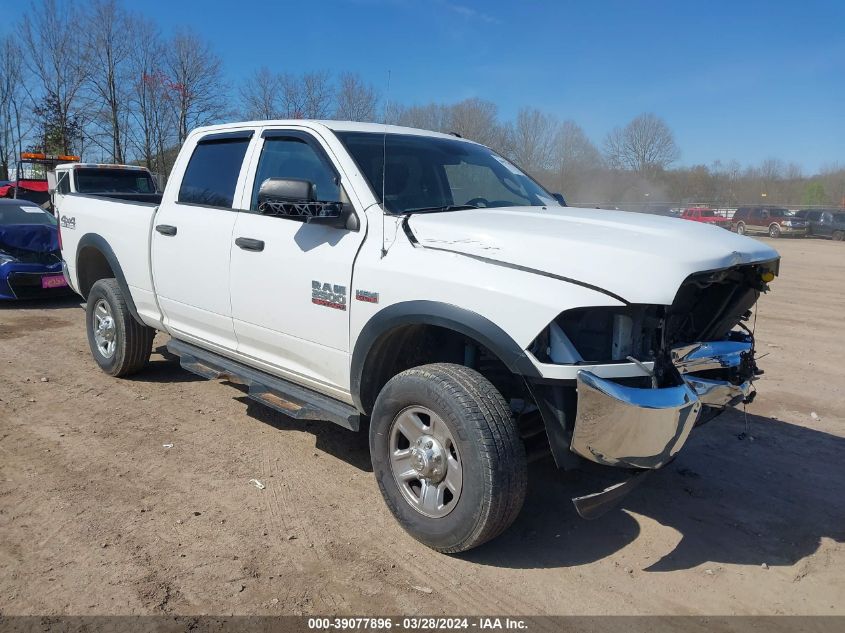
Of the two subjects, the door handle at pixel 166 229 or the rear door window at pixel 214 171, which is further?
the door handle at pixel 166 229

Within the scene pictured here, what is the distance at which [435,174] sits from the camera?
410 cm

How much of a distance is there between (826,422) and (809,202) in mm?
58135

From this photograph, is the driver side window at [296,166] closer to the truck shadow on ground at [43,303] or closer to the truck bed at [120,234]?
→ the truck bed at [120,234]

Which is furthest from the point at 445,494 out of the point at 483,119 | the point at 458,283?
the point at 483,119

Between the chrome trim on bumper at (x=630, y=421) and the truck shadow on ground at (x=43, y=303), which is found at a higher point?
the chrome trim on bumper at (x=630, y=421)

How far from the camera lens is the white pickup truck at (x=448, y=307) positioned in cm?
282

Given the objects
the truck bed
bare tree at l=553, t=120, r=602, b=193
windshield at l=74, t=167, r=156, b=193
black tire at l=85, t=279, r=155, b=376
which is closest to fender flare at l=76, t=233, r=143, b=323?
the truck bed

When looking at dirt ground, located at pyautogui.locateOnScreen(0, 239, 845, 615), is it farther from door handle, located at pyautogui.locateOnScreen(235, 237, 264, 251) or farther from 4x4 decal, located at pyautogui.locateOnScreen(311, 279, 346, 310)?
door handle, located at pyautogui.locateOnScreen(235, 237, 264, 251)

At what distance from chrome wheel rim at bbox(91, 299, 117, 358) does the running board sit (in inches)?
44.3

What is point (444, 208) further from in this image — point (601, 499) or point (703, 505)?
point (703, 505)

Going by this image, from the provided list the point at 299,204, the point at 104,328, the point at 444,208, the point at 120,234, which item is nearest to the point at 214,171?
the point at 120,234

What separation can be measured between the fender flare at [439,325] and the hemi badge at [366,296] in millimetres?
83

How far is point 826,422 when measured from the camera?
5.25 m

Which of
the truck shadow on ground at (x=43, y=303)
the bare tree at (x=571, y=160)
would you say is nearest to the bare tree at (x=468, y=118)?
the truck shadow on ground at (x=43, y=303)
